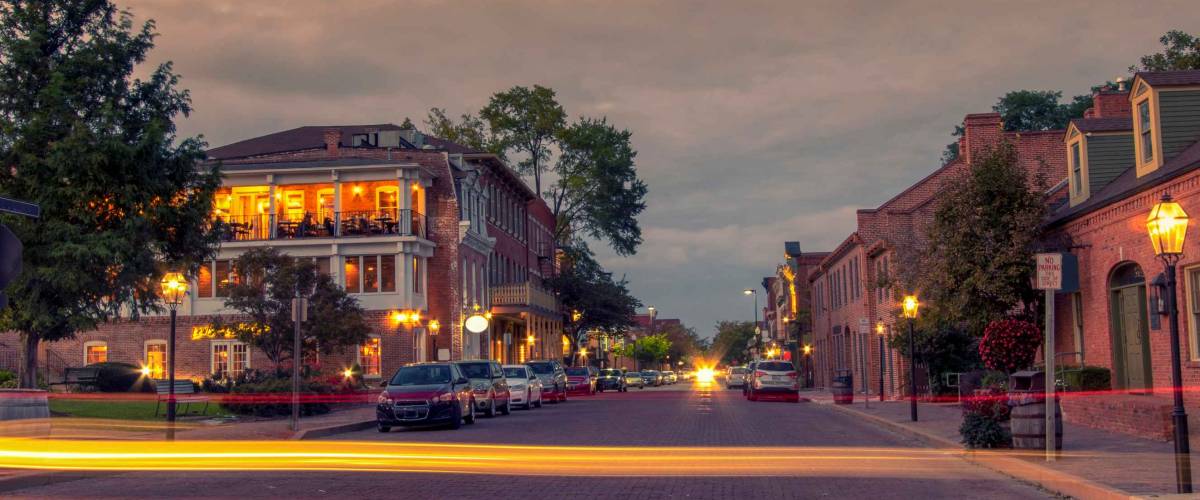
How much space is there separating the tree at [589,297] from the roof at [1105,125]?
46.6m

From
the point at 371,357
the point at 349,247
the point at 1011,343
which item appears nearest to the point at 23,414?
the point at 1011,343

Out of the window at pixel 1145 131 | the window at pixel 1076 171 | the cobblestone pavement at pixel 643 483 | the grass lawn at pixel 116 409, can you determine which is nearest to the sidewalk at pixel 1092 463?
the cobblestone pavement at pixel 643 483

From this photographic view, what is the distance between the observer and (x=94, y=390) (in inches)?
1532

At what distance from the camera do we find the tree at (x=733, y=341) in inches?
6481

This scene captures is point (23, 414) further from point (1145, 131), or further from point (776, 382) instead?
point (776, 382)

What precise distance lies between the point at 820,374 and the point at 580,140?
20.1 m

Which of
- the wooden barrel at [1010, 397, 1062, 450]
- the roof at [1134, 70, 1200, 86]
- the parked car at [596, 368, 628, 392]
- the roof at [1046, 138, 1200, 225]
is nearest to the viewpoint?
the wooden barrel at [1010, 397, 1062, 450]

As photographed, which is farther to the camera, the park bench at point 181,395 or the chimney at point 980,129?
the chimney at point 980,129

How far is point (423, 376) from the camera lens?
26.7m

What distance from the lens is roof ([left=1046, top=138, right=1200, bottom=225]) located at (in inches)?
731

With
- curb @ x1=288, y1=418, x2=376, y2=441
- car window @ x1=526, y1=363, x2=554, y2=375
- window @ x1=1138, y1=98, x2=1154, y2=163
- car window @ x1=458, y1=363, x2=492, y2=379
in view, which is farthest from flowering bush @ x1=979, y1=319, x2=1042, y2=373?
car window @ x1=526, y1=363, x2=554, y2=375

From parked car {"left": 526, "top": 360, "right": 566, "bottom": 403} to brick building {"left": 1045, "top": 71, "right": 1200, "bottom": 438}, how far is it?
21356 mm

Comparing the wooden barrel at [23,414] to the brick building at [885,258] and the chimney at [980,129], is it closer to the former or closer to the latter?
the brick building at [885,258]

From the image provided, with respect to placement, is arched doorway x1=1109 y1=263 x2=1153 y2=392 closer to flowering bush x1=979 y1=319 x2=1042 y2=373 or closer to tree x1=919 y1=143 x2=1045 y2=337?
flowering bush x1=979 y1=319 x2=1042 y2=373
